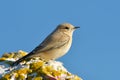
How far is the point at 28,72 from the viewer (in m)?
9.05

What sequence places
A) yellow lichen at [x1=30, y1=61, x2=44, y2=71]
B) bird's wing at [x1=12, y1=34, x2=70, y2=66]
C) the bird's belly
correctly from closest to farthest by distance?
yellow lichen at [x1=30, y1=61, x2=44, y2=71] → bird's wing at [x1=12, y1=34, x2=70, y2=66] → the bird's belly

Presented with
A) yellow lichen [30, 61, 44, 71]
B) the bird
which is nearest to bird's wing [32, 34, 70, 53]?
the bird

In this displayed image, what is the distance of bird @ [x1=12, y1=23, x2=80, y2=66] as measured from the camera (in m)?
14.4

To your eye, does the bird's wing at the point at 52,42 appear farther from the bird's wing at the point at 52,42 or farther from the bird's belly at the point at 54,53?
the bird's belly at the point at 54,53

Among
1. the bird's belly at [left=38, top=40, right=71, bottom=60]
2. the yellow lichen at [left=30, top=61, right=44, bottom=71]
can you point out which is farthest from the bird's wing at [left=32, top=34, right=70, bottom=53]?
the yellow lichen at [left=30, top=61, right=44, bottom=71]

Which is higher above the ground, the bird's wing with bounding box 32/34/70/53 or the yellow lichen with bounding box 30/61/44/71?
the bird's wing with bounding box 32/34/70/53

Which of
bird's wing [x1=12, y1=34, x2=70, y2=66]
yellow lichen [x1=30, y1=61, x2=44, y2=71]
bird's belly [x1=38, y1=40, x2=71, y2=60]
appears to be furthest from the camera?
bird's belly [x1=38, y1=40, x2=71, y2=60]

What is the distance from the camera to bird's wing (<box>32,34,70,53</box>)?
1436 centimetres

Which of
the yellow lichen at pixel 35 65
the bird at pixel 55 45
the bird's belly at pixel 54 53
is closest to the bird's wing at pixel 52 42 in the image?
the bird at pixel 55 45

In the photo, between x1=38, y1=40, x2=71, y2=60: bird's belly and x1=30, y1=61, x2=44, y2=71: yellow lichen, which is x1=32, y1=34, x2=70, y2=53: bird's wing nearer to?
x1=38, y1=40, x2=71, y2=60: bird's belly

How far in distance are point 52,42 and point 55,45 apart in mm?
370

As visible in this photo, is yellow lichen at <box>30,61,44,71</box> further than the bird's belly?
No

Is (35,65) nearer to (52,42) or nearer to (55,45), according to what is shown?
(52,42)

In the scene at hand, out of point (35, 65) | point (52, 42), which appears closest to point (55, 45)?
point (52, 42)
